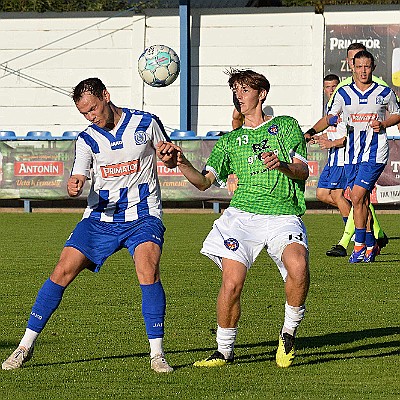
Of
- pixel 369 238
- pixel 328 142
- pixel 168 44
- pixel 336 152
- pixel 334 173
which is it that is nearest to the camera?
pixel 328 142

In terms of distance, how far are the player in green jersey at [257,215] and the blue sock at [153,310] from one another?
13.1 inches

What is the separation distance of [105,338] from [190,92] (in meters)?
22.5

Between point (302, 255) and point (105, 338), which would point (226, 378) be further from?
point (105, 338)

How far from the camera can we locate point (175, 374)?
21.6 ft

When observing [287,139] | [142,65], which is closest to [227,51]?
[142,65]

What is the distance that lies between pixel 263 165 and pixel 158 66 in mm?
18145

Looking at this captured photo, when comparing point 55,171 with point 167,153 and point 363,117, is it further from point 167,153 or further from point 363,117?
point 167,153

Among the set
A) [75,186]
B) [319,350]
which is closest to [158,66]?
[319,350]

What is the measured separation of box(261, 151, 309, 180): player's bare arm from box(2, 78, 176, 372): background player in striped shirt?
0.84 metres

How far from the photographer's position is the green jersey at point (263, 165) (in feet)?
22.5

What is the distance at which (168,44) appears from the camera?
100 ft

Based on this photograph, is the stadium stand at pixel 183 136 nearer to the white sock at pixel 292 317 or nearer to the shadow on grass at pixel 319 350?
the shadow on grass at pixel 319 350

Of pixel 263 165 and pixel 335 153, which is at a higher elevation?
pixel 263 165

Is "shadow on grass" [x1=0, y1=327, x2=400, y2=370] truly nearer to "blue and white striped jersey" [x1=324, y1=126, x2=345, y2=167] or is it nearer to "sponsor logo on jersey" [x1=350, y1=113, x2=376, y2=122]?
"sponsor logo on jersey" [x1=350, y1=113, x2=376, y2=122]
